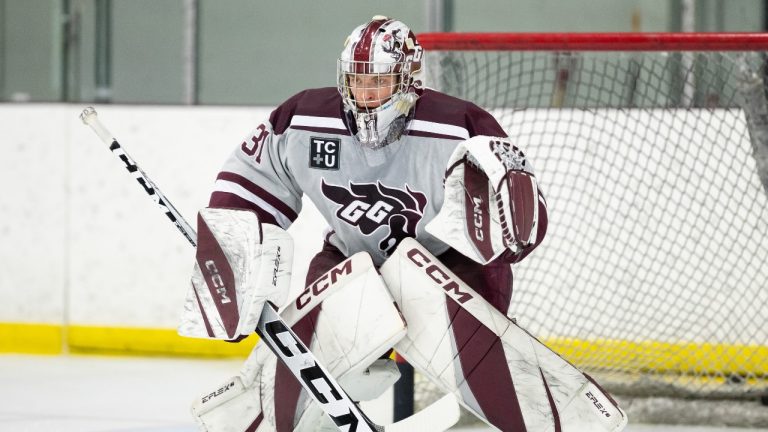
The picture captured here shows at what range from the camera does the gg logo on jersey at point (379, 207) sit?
2.16 meters

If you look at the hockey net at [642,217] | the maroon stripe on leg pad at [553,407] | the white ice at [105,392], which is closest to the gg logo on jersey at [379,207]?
the maroon stripe on leg pad at [553,407]

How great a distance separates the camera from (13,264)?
3.94 metres

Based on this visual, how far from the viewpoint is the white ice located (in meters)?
2.93

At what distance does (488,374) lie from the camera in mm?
1956

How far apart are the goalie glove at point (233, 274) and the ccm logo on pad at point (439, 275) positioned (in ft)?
0.76

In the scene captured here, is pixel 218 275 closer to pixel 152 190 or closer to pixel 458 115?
pixel 152 190

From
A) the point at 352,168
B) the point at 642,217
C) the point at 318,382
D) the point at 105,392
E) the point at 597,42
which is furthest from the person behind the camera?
the point at 642,217

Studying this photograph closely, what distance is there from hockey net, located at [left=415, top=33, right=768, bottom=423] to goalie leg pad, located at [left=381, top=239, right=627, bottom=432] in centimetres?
120

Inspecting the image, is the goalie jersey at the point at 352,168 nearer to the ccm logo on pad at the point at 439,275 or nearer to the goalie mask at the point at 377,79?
the goalie mask at the point at 377,79

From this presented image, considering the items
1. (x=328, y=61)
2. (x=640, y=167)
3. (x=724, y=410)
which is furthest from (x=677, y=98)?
(x=328, y=61)

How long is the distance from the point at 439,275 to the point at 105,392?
1.70 m

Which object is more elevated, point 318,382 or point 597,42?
point 597,42

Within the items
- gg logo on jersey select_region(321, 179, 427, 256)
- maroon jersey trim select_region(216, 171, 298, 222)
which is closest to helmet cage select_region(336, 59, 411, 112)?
gg logo on jersey select_region(321, 179, 427, 256)

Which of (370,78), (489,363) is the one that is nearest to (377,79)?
(370,78)
